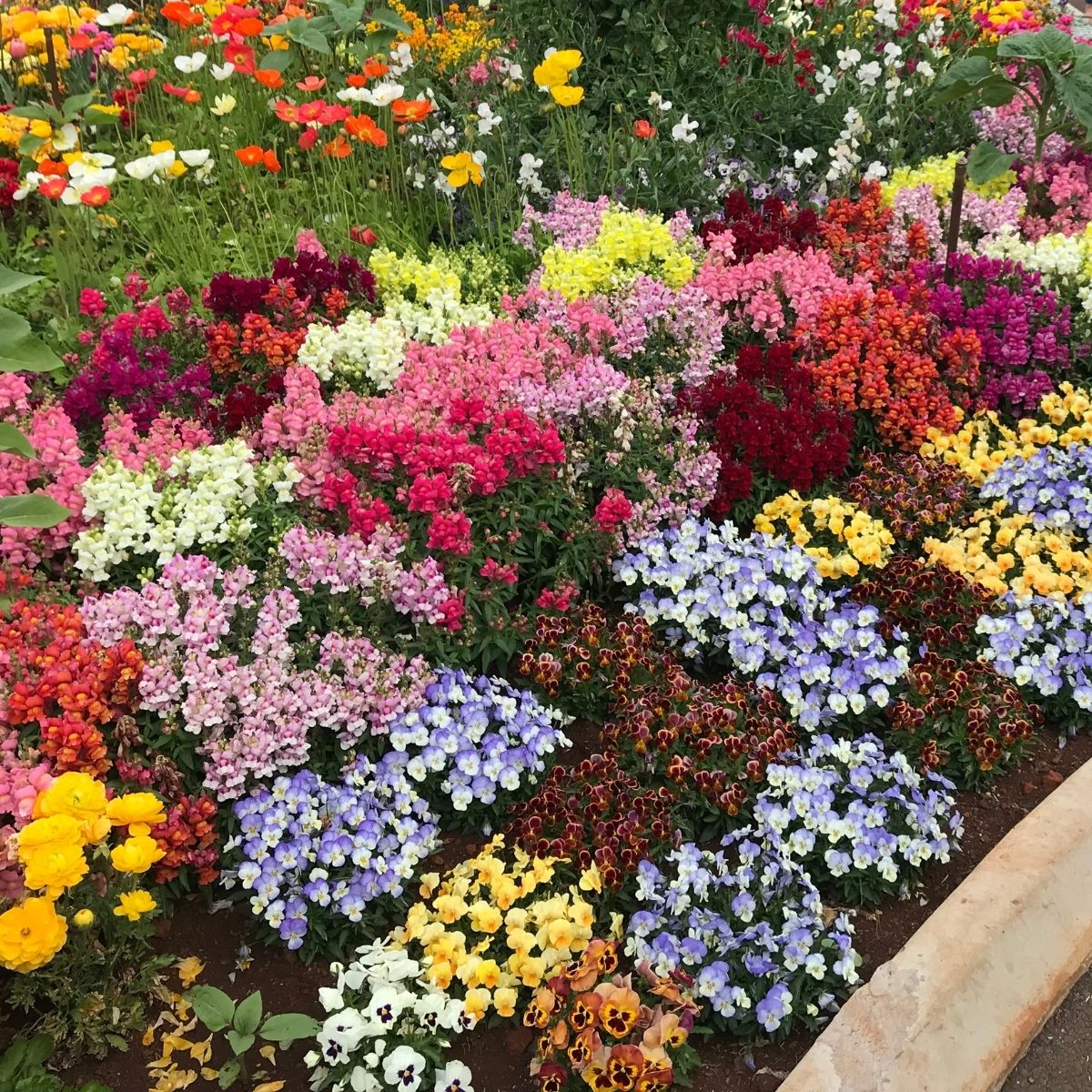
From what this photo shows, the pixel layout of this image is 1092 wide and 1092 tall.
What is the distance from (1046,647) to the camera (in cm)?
336

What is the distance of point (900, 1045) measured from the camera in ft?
7.47

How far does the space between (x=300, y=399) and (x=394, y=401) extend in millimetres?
343

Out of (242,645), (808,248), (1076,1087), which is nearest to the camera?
(1076,1087)

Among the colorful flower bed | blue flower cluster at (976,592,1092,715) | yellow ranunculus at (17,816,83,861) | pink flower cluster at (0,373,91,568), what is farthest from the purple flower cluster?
yellow ranunculus at (17,816,83,861)

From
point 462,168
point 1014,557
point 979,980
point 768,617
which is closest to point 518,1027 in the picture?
point 979,980

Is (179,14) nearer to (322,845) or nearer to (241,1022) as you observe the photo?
(322,845)

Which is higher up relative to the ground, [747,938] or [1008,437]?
[1008,437]

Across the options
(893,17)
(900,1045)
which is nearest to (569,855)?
(900,1045)

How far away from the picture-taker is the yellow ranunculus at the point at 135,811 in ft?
7.66

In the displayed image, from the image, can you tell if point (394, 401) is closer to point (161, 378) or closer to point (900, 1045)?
point (161, 378)

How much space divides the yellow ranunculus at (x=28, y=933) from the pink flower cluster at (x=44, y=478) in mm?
1276

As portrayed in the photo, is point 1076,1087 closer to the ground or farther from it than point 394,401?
closer to the ground

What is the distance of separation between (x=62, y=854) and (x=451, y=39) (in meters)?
5.61

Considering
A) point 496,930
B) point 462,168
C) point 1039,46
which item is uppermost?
point 1039,46
